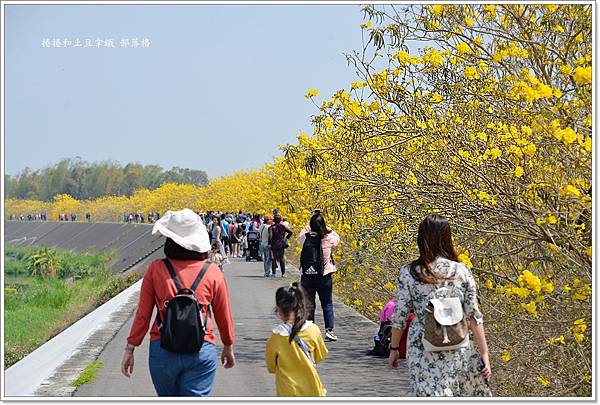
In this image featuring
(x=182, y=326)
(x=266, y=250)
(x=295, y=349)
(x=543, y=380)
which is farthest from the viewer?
(x=266, y=250)

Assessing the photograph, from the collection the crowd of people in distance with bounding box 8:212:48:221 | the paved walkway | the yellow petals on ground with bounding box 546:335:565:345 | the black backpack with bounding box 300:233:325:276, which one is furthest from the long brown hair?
the crowd of people in distance with bounding box 8:212:48:221

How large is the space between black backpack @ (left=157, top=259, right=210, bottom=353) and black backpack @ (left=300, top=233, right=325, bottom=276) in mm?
5612

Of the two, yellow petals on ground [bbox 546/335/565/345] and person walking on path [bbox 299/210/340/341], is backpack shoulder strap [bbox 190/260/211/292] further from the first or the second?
person walking on path [bbox 299/210/340/341]

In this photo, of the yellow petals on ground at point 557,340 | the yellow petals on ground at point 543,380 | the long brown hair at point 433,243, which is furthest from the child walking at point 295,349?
the yellow petals on ground at point 543,380

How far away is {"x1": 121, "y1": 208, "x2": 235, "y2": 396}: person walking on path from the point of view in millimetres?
5902

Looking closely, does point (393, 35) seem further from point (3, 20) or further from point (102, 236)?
point (102, 236)

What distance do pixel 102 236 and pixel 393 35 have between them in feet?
226

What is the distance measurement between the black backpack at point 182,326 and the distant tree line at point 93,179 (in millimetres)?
122121

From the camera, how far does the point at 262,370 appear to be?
9836 mm

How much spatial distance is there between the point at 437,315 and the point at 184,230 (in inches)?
61.2

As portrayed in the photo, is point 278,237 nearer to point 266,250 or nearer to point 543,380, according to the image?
point 266,250

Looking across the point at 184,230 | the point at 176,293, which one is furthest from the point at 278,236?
the point at 176,293

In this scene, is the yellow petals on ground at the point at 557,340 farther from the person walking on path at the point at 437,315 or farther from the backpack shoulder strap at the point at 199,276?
the backpack shoulder strap at the point at 199,276
